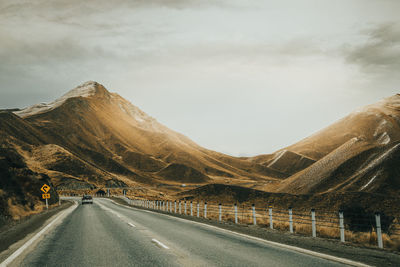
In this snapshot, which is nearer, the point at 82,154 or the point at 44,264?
the point at 44,264

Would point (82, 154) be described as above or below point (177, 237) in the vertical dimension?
above

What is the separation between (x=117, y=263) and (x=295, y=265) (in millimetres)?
4236

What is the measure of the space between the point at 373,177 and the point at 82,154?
16473cm

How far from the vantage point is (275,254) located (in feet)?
32.6

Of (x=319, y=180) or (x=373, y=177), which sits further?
(x=319, y=180)

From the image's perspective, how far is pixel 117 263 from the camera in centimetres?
858

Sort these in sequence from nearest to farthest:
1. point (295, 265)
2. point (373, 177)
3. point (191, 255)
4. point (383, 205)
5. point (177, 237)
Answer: point (295, 265) → point (191, 255) → point (177, 237) → point (383, 205) → point (373, 177)

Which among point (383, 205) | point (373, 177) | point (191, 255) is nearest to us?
point (191, 255)

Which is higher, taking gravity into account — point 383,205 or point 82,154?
point 82,154

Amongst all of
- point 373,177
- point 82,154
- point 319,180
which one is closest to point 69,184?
point 82,154

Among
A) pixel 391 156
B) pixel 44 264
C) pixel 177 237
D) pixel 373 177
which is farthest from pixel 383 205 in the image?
pixel 44 264

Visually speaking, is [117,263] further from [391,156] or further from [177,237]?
[391,156]

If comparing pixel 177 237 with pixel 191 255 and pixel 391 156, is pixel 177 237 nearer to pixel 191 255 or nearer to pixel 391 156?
pixel 191 255

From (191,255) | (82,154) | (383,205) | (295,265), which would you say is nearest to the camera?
(295,265)
